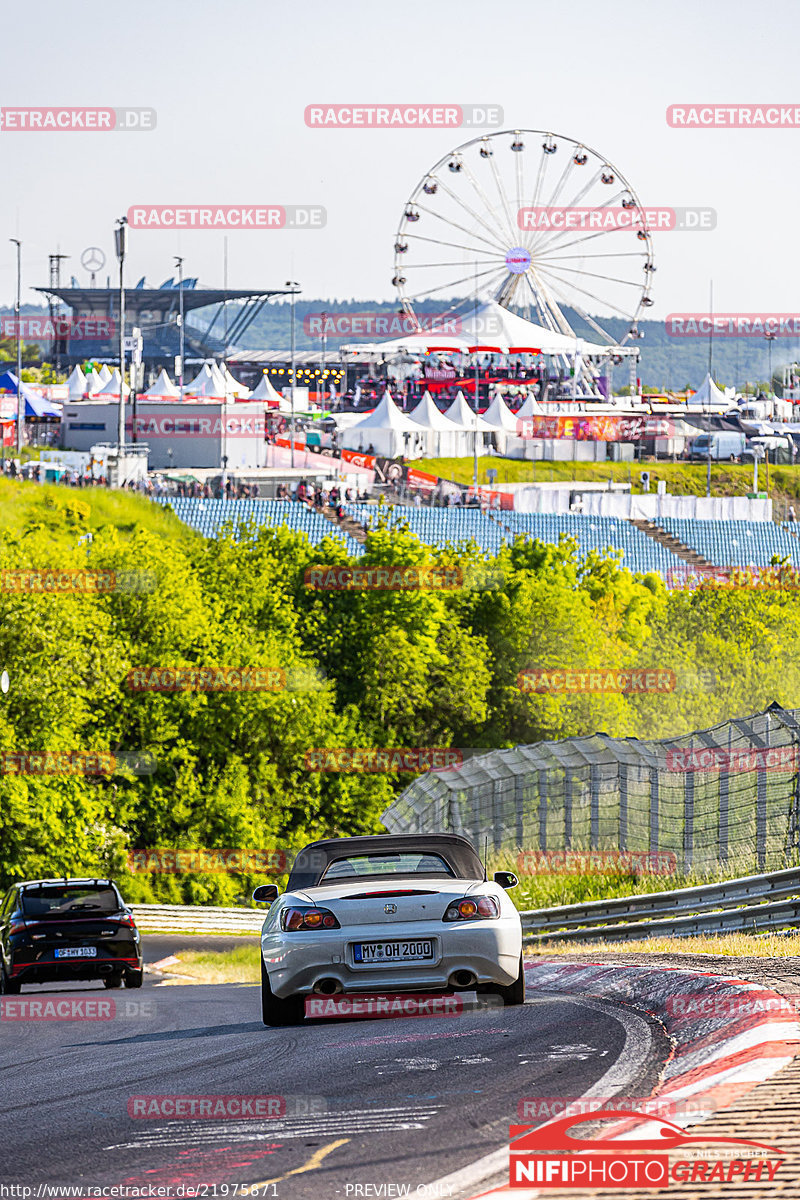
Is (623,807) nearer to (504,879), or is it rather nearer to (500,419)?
(504,879)

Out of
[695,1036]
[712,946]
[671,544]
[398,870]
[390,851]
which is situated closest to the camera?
[695,1036]

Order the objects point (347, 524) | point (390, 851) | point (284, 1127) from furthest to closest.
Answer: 1. point (347, 524)
2. point (390, 851)
3. point (284, 1127)

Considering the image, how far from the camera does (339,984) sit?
9.55 meters

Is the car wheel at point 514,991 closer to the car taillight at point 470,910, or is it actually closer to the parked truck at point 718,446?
the car taillight at point 470,910

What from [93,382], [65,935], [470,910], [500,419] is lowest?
[65,935]

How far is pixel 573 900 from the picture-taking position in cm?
2153

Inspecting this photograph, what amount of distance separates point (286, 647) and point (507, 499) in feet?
109

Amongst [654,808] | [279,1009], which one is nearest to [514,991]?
[279,1009]

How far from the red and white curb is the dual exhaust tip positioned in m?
1.05

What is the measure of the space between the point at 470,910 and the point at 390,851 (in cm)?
114

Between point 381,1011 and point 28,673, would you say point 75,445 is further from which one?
point 381,1011

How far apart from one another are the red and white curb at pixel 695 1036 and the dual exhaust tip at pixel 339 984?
1.05m

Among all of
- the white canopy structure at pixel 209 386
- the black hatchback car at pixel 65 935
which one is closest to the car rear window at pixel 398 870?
the black hatchback car at pixel 65 935

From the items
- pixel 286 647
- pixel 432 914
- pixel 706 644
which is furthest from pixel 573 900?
pixel 706 644
